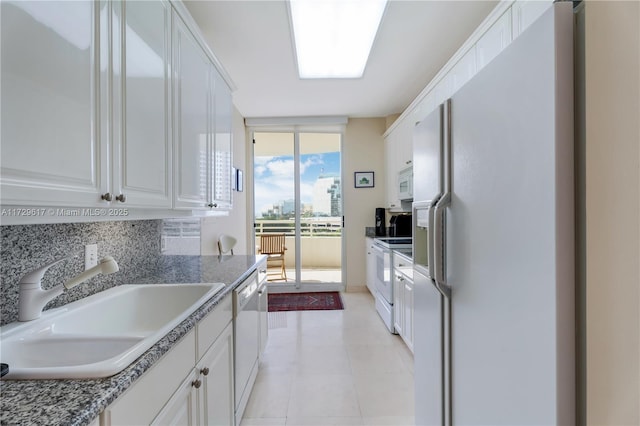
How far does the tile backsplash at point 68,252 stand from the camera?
0.91 m

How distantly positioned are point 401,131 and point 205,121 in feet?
8.06

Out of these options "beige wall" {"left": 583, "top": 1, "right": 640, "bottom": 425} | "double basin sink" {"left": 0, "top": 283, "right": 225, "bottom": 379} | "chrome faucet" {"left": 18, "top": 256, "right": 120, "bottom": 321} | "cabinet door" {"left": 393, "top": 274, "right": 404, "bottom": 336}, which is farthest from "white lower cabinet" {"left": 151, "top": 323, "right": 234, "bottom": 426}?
"cabinet door" {"left": 393, "top": 274, "right": 404, "bottom": 336}

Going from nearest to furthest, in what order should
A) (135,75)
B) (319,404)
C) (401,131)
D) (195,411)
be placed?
1. (195,411)
2. (135,75)
3. (319,404)
4. (401,131)

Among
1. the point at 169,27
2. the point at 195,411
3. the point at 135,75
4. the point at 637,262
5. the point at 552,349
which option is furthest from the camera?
the point at 169,27

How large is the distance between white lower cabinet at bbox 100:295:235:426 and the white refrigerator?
967 mm

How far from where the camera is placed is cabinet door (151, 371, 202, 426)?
2.78ft

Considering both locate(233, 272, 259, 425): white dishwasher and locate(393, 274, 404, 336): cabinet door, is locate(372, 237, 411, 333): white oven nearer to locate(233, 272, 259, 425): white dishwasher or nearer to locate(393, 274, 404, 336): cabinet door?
locate(393, 274, 404, 336): cabinet door

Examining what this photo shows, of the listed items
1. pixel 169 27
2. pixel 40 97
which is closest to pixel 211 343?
pixel 40 97

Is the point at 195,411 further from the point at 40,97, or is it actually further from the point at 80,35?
the point at 80,35

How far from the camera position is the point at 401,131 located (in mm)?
3568

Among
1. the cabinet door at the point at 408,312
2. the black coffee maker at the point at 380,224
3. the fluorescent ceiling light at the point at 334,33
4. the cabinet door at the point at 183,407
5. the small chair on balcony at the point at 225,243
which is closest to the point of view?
the cabinet door at the point at 183,407

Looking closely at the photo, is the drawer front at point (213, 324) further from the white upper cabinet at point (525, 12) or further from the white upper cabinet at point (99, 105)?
the white upper cabinet at point (525, 12)

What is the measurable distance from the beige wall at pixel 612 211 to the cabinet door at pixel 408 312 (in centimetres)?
172

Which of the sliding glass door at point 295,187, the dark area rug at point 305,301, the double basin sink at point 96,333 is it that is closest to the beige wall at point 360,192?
the sliding glass door at point 295,187
